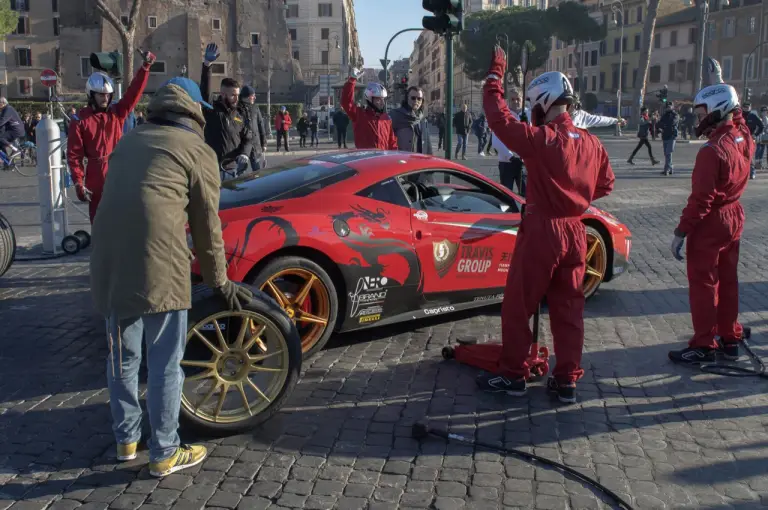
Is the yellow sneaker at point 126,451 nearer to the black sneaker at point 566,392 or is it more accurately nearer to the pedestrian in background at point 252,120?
the black sneaker at point 566,392

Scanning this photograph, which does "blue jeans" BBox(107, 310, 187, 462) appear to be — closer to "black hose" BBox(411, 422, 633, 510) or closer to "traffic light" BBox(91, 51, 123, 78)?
"black hose" BBox(411, 422, 633, 510)

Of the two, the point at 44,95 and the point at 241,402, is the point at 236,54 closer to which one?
the point at 44,95

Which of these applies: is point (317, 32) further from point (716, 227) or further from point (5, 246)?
point (716, 227)

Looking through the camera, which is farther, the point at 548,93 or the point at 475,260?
the point at 475,260

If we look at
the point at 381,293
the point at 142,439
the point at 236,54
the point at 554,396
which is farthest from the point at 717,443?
the point at 236,54

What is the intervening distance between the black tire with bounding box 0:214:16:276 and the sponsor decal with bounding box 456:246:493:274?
4.65 m

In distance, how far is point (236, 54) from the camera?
75938mm

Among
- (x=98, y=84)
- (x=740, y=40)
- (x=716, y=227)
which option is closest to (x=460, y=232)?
(x=716, y=227)

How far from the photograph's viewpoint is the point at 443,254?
229 inches

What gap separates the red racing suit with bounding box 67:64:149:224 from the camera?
7527 mm

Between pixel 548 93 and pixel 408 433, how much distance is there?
2155 mm

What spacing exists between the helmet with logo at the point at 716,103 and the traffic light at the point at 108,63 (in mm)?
6908

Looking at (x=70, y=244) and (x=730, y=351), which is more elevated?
(x=70, y=244)

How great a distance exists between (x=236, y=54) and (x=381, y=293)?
2946 inches
